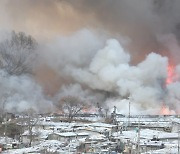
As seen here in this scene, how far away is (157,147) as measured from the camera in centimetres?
2491

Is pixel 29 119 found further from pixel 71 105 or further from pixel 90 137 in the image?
pixel 71 105

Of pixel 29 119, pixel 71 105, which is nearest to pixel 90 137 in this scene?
pixel 29 119

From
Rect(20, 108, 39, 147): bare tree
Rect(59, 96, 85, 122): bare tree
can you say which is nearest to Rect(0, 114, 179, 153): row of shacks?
Rect(20, 108, 39, 147): bare tree

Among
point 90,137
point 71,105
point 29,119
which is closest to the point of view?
point 90,137

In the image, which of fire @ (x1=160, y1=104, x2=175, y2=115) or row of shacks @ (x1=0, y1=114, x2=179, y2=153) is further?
fire @ (x1=160, y1=104, x2=175, y2=115)

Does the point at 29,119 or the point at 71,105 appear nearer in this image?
the point at 29,119

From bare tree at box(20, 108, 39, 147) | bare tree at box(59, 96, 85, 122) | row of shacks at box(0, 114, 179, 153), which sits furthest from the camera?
bare tree at box(59, 96, 85, 122)

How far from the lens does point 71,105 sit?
4353 cm

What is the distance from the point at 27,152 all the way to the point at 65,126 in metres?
12.6

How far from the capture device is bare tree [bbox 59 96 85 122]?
43.3 m

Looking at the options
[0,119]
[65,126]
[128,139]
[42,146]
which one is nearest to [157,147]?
[128,139]

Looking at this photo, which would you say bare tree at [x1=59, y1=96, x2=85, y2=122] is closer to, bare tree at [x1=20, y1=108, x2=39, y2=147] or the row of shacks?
bare tree at [x1=20, y1=108, x2=39, y2=147]

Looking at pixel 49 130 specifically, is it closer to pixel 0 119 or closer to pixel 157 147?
pixel 0 119

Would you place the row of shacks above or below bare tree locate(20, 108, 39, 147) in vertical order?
below
